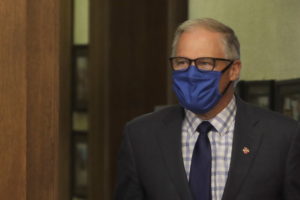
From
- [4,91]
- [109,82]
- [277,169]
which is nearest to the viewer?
[4,91]

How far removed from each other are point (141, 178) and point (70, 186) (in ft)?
6.55

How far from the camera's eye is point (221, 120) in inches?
67.6

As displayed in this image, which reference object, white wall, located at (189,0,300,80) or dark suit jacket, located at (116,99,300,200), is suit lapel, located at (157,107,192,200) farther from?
white wall, located at (189,0,300,80)

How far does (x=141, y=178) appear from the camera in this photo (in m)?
1.74

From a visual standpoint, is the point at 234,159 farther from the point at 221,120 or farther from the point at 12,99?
the point at 12,99

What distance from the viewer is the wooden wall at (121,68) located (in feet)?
10.9

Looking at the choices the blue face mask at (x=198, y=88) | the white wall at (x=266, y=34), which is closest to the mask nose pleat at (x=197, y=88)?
the blue face mask at (x=198, y=88)

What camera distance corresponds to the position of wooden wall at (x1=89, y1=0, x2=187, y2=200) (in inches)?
130

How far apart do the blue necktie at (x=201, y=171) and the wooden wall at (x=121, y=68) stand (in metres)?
1.61

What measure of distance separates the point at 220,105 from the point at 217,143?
0.12 meters

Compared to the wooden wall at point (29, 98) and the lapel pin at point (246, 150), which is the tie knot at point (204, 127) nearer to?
the lapel pin at point (246, 150)

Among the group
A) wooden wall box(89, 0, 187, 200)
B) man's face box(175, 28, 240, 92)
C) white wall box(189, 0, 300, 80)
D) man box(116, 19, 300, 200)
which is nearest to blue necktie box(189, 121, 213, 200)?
man box(116, 19, 300, 200)

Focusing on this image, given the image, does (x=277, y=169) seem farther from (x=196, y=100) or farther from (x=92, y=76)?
(x=92, y=76)

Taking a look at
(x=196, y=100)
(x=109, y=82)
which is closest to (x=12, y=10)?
(x=196, y=100)
